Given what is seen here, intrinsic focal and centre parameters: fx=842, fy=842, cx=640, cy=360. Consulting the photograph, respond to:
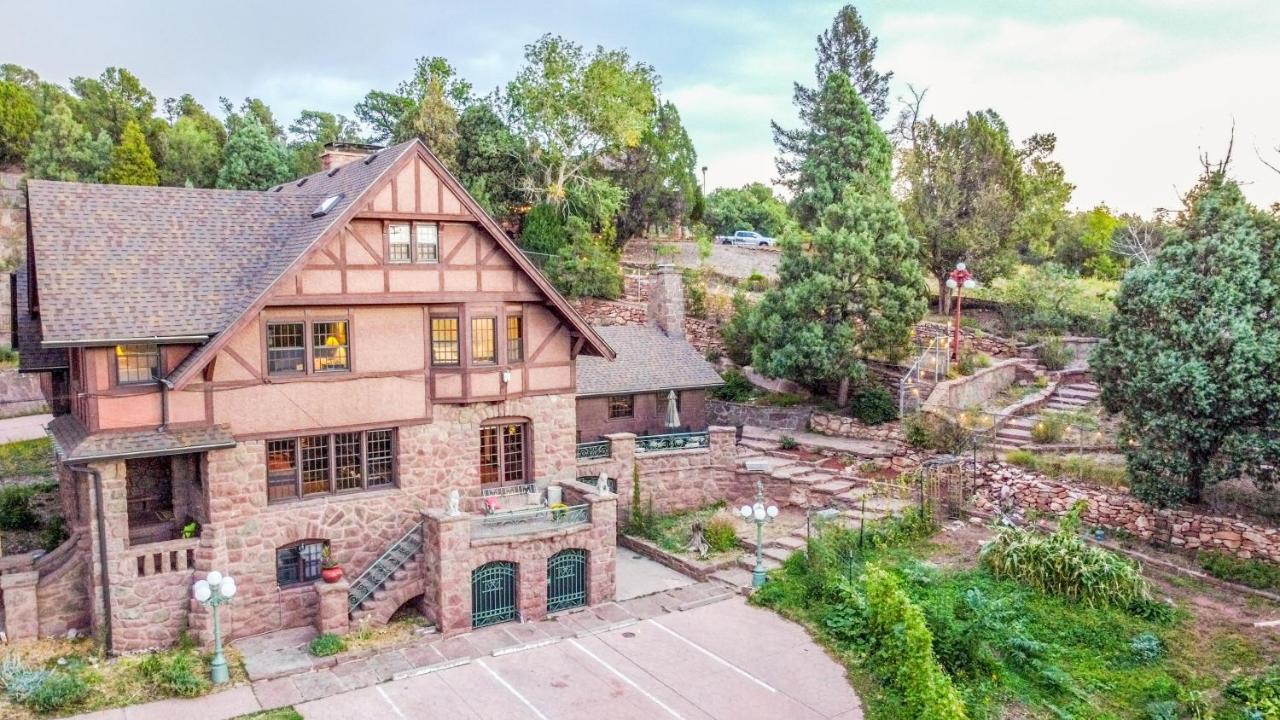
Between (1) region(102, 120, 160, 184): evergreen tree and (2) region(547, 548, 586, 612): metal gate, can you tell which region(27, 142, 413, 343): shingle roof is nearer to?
(2) region(547, 548, 586, 612): metal gate

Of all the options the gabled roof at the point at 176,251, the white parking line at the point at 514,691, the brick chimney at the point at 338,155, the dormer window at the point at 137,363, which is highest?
the brick chimney at the point at 338,155

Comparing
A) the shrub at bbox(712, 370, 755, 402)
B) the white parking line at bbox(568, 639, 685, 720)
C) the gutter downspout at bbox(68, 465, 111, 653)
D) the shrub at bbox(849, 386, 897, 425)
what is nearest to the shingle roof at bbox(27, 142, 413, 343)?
the gutter downspout at bbox(68, 465, 111, 653)

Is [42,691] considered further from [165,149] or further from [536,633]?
[165,149]

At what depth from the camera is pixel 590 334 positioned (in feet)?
68.2

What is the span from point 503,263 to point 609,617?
841 centimetres

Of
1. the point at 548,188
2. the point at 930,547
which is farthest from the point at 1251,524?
the point at 548,188

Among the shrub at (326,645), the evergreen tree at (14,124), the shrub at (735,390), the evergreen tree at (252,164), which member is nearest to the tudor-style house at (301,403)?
the shrub at (326,645)

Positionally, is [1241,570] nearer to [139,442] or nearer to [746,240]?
[139,442]

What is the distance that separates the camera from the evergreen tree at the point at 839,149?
136 feet

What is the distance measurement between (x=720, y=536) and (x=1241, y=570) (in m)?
11.7

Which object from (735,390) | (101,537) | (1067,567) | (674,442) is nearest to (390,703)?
(101,537)

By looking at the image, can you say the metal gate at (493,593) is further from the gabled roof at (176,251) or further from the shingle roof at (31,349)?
the shingle roof at (31,349)

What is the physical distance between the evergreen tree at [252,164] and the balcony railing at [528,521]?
116 feet

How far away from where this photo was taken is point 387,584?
17.9m
